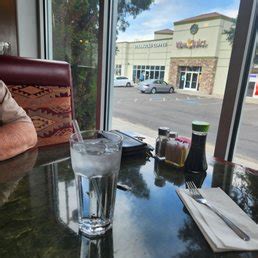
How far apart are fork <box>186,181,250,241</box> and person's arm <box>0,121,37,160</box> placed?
0.62 metres

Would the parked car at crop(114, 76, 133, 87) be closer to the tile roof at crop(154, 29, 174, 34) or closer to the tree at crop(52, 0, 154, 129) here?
the tree at crop(52, 0, 154, 129)

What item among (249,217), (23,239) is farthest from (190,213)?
(23,239)

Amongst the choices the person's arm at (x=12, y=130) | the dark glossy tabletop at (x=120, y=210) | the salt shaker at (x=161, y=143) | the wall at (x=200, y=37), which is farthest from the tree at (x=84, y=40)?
the dark glossy tabletop at (x=120, y=210)

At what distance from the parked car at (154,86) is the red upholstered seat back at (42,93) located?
3.60 feet

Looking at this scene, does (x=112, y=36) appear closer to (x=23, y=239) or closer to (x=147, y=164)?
(x=147, y=164)

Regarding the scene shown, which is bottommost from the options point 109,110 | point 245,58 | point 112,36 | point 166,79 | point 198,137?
point 109,110

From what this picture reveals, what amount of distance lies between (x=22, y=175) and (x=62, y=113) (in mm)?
626

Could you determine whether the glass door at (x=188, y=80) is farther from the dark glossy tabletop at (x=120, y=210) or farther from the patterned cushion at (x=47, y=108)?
the dark glossy tabletop at (x=120, y=210)

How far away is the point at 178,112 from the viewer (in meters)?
2.25

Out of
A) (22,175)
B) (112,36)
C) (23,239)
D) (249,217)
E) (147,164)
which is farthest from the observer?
(112,36)

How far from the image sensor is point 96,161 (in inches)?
20.8

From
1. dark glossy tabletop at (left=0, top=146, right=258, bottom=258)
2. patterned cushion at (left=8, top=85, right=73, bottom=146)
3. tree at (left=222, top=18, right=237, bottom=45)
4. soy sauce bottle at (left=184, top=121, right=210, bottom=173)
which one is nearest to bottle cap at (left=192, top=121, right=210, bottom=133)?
soy sauce bottle at (left=184, top=121, right=210, bottom=173)

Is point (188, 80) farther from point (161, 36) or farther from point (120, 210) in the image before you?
point (120, 210)

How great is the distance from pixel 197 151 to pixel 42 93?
888 mm
